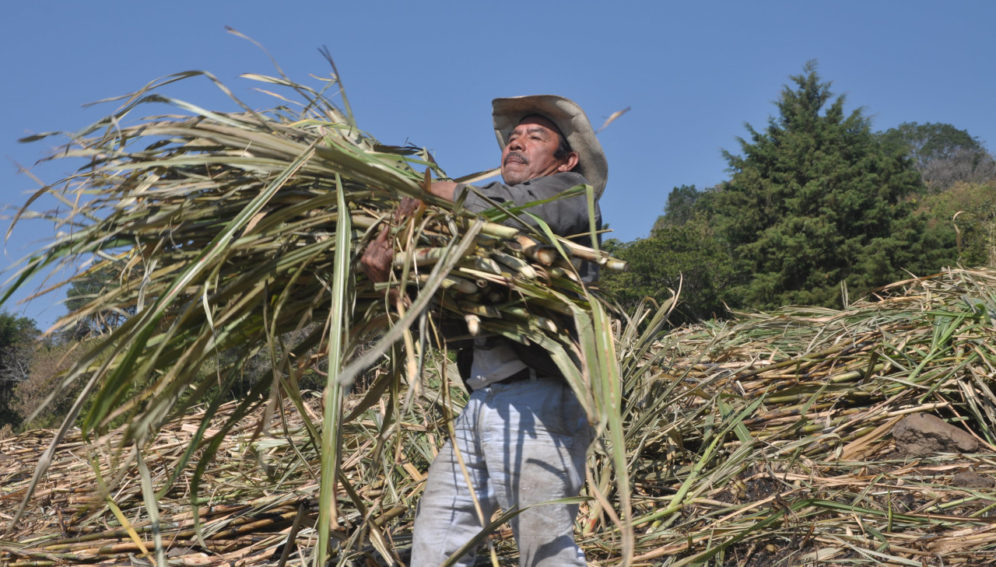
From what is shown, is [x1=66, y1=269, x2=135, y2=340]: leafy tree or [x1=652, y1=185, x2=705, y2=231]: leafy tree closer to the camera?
[x1=66, y1=269, x2=135, y2=340]: leafy tree

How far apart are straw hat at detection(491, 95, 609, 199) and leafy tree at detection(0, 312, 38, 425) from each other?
13269 mm

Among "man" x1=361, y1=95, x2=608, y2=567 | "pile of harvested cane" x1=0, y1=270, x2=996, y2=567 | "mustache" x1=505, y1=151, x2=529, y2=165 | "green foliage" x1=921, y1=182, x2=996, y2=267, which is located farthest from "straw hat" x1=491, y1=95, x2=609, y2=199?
"green foliage" x1=921, y1=182, x2=996, y2=267

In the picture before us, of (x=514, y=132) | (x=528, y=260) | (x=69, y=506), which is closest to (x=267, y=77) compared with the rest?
(x=514, y=132)

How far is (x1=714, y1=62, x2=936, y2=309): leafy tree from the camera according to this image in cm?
A: 2033

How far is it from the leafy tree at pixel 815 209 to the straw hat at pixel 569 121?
1616 centimetres

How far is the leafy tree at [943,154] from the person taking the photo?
4055 centimetres

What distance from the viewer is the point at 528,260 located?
193 cm

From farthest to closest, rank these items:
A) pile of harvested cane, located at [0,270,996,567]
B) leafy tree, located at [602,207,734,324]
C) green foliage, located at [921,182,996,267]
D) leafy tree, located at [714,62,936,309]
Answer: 1. leafy tree, located at [714,62,936,309]
2. green foliage, located at [921,182,996,267]
3. leafy tree, located at [602,207,734,324]
4. pile of harvested cane, located at [0,270,996,567]

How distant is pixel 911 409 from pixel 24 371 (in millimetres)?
14572

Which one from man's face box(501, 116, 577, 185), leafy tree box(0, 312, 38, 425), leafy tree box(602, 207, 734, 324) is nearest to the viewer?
man's face box(501, 116, 577, 185)

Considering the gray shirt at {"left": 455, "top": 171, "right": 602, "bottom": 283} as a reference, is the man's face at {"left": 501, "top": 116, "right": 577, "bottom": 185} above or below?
above

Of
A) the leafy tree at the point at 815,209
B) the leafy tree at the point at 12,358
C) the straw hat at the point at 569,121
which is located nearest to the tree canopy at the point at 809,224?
the leafy tree at the point at 815,209

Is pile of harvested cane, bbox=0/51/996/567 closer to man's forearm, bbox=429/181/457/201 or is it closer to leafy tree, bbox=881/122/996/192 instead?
man's forearm, bbox=429/181/457/201

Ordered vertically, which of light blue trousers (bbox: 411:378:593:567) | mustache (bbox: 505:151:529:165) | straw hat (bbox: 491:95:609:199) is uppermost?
straw hat (bbox: 491:95:609:199)
